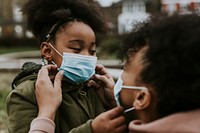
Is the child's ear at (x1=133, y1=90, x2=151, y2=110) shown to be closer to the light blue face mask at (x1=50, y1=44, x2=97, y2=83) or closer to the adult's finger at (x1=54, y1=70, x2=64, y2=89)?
the adult's finger at (x1=54, y1=70, x2=64, y2=89)

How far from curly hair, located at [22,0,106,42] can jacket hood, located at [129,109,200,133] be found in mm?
1050

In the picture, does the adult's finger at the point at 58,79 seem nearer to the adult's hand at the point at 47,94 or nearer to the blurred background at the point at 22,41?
the adult's hand at the point at 47,94

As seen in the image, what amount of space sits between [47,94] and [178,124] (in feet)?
2.44

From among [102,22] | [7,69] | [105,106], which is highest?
[102,22]

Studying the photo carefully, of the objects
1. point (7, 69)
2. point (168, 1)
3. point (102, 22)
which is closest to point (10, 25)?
point (168, 1)

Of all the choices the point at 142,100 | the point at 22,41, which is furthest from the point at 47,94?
the point at 22,41

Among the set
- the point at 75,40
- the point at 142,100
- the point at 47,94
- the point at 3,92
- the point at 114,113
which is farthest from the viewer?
the point at 3,92

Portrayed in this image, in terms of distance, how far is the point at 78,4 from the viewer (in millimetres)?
2480

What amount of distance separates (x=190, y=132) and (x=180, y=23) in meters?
0.35

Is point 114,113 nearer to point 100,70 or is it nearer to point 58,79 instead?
point 58,79

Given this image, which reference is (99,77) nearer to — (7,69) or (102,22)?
(102,22)

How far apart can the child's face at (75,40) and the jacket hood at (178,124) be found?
891mm

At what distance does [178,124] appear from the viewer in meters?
1.47

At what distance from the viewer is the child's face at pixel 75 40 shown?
2324 mm
